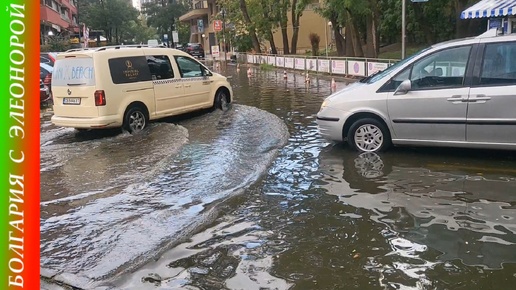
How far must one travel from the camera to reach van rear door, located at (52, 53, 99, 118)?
33.5 ft

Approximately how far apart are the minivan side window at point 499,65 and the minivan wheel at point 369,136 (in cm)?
161

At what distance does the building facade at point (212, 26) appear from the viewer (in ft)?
183

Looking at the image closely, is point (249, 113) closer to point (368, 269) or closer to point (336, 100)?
point (336, 100)

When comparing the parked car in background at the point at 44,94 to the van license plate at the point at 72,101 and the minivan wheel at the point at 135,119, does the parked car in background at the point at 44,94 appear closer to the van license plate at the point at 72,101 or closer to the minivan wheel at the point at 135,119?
the van license plate at the point at 72,101

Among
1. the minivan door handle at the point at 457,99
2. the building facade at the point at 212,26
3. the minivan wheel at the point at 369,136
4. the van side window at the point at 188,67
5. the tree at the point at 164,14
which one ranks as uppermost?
the tree at the point at 164,14

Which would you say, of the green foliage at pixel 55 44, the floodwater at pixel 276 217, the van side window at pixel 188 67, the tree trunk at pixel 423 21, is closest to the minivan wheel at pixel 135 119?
the floodwater at pixel 276 217

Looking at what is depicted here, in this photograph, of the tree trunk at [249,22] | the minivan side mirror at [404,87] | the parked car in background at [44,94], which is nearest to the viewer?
the minivan side mirror at [404,87]

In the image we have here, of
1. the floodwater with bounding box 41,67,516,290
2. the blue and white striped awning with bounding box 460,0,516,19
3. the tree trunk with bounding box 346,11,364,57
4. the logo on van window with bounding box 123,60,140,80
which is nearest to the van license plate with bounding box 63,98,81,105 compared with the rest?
the logo on van window with bounding box 123,60,140,80

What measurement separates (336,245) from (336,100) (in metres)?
3.95

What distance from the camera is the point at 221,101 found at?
13.7 meters

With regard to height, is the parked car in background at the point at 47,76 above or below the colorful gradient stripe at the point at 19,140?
above

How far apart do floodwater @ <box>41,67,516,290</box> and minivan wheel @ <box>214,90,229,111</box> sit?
13.5 ft

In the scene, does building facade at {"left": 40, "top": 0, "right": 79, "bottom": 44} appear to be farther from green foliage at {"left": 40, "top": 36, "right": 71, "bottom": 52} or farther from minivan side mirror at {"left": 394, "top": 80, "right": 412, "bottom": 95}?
minivan side mirror at {"left": 394, "top": 80, "right": 412, "bottom": 95}

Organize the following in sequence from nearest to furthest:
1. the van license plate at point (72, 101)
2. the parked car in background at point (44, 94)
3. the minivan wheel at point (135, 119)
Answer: the van license plate at point (72, 101), the minivan wheel at point (135, 119), the parked car in background at point (44, 94)
